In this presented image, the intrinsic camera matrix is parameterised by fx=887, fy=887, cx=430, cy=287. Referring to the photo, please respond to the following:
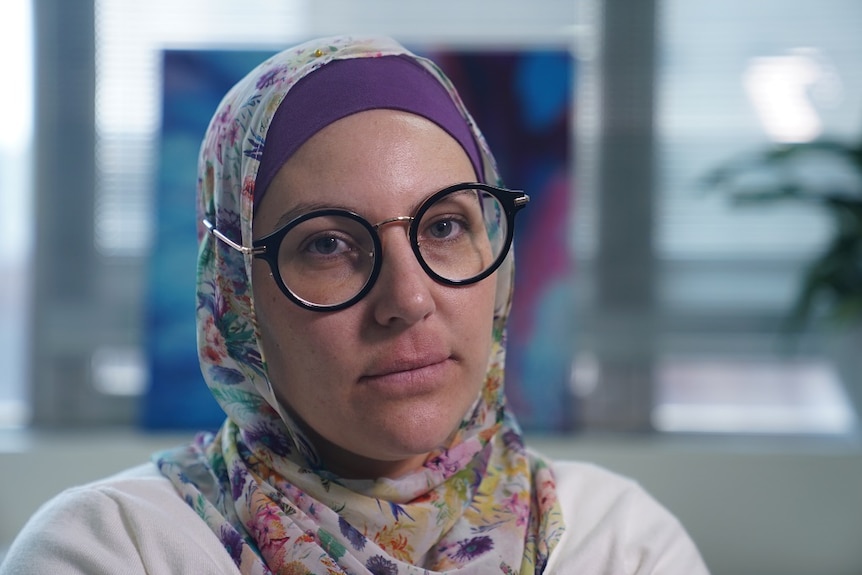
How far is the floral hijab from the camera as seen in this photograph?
3.63 ft

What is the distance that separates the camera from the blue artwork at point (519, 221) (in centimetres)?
287

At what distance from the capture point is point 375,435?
1.06 meters

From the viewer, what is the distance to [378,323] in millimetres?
1044

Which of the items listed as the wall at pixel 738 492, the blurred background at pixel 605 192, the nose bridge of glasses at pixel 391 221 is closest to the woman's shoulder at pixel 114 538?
the nose bridge of glasses at pixel 391 221

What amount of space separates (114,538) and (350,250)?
45 centimetres

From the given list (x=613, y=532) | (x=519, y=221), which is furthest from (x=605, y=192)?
(x=613, y=532)

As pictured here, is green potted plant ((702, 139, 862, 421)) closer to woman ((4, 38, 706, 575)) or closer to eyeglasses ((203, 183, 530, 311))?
woman ((4, 38, 706, 575))

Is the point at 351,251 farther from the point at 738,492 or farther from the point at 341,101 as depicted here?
the point at 738,492

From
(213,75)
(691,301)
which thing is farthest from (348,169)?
(691,301)

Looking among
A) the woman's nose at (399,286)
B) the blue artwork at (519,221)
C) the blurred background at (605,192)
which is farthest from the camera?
the blurred background at (605,192)

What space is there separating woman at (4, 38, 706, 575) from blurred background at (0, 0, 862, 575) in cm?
176

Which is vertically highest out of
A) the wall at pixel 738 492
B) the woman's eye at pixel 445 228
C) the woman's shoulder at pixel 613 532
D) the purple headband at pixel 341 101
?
the purple headband at pixel 341 101

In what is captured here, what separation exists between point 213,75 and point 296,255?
1990 mm

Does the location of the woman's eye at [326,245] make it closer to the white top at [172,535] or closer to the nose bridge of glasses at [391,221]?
the nose bridge of glasses at [391,221]
